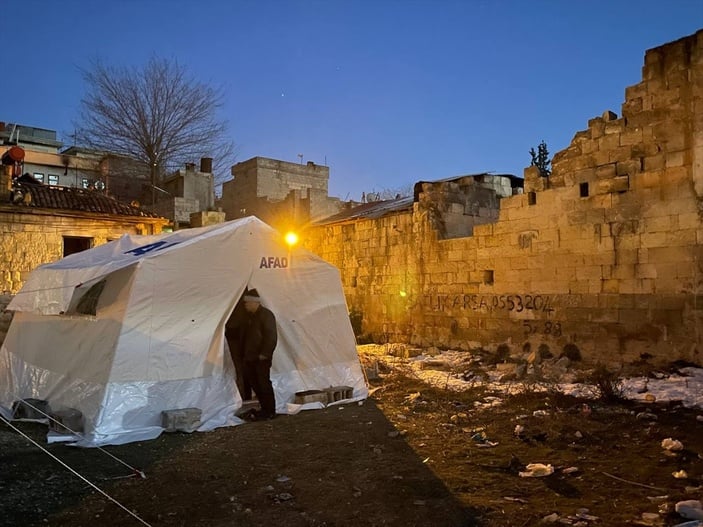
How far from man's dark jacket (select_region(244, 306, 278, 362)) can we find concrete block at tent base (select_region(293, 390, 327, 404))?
0.76 m

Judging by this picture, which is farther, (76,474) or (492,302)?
(492,302)

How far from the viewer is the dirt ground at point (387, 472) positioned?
12.0 feet

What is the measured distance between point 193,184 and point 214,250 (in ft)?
59.6

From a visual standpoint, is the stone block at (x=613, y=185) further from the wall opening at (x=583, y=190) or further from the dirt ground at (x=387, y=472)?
the dirt ground at (x=387, y=472)

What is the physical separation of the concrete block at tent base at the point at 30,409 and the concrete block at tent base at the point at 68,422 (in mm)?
507

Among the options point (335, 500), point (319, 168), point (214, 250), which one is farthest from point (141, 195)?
point (335, 500)

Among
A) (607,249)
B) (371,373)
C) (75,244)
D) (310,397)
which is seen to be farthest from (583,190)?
(75,244)

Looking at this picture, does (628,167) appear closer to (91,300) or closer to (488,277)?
(488,277)

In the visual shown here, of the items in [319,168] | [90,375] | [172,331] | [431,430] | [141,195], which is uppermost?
[319,168]

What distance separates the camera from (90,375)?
19.3 ft

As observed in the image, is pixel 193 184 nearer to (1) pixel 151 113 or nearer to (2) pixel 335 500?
(1) pixel 151 113

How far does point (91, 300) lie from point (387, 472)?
3958mm

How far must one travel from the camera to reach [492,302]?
1030 cm

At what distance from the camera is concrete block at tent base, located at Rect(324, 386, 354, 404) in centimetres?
711
